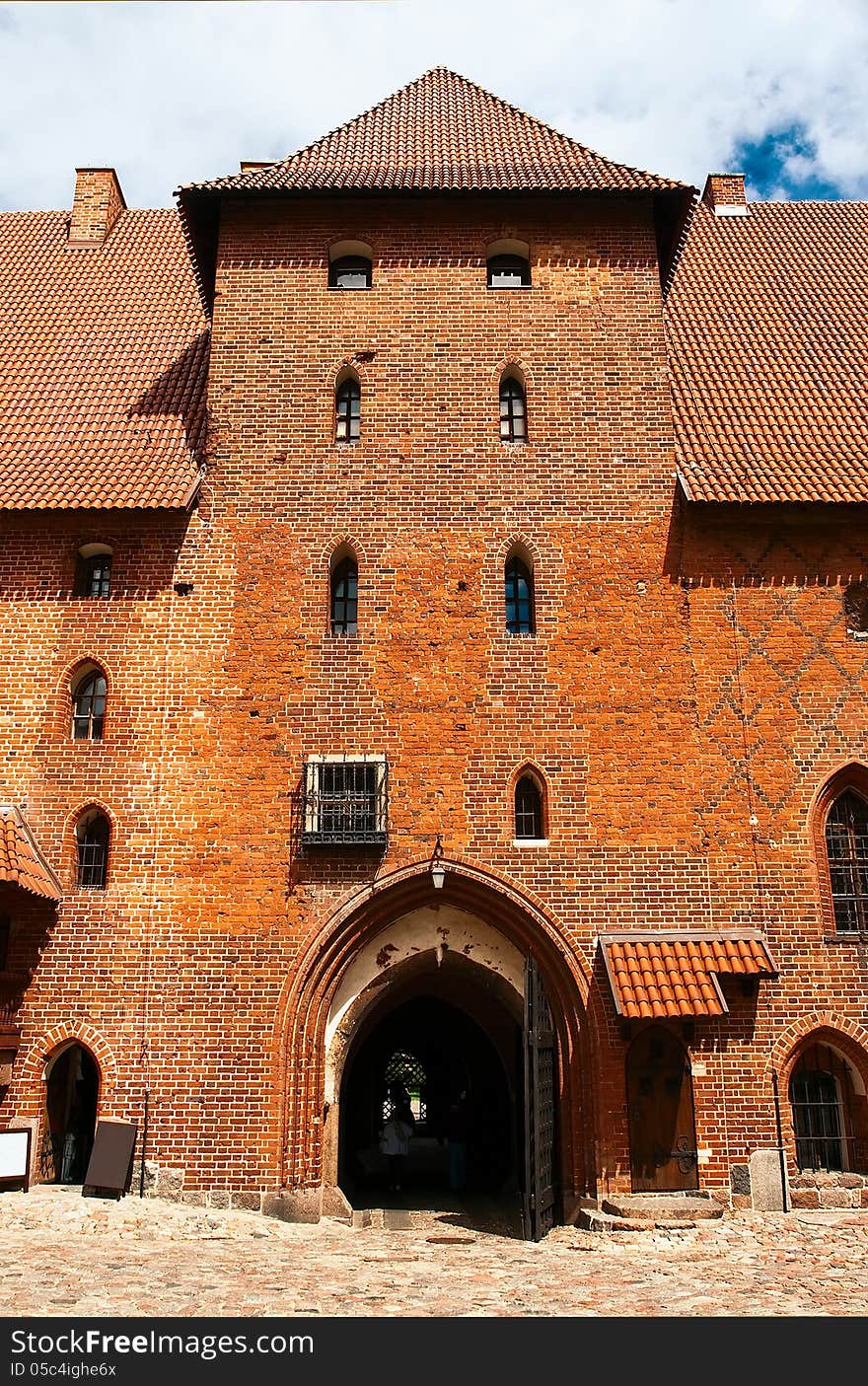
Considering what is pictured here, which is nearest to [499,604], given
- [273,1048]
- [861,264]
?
[273,1048]

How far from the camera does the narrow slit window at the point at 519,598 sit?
518 inches

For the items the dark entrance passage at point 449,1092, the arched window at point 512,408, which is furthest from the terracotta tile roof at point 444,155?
the dark entrance passage at point 449,1092

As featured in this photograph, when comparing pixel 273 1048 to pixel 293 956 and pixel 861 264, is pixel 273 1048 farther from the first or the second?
pixel 861 264

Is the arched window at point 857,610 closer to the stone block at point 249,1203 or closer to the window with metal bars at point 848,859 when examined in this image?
the window with metal bars at point 848,859

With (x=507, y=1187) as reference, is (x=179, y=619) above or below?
above

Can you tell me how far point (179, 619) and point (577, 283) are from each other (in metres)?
6.15

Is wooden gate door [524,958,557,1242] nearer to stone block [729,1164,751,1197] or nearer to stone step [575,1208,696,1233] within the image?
stone step [575,1208,696,1233]

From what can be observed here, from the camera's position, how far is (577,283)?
14.2 meters

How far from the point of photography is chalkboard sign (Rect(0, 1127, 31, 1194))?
36.5ft

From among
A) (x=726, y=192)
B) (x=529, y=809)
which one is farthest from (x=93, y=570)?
(x=726, y=192)

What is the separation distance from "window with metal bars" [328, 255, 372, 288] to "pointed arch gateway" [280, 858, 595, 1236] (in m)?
7.09

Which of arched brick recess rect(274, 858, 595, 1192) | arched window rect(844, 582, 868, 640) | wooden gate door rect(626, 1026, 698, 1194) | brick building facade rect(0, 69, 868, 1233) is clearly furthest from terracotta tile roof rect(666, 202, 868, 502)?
wooden gate door rect(626, 1026, 698, 1194)

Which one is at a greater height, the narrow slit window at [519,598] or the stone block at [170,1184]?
the narrow slit window at [519,598]

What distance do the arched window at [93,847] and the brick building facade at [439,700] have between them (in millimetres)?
33
